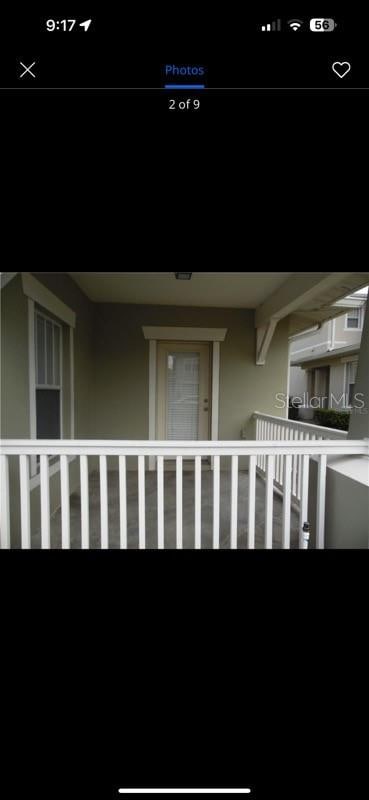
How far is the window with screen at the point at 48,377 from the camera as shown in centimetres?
233

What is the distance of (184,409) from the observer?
140 inches

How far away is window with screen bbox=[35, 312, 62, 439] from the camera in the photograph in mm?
2334

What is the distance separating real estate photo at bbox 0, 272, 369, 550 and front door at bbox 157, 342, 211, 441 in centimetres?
2

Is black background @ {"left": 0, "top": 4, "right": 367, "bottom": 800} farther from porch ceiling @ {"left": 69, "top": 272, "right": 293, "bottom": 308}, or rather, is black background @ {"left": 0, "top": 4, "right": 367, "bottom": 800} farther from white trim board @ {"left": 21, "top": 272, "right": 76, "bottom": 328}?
Result: porch ceiling @ {"left": 69, "top": 272, "right": 293, "bottom": 308}

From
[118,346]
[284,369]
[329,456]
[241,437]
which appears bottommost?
[241,437]
